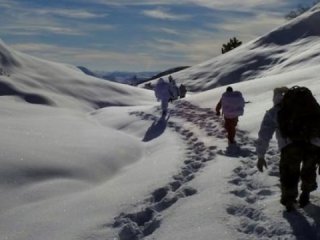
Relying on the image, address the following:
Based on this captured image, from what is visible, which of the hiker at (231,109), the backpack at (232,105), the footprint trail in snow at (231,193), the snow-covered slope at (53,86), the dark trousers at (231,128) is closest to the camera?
the footprint trail in snow at (231,193)

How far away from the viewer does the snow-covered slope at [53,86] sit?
3181 centimetres

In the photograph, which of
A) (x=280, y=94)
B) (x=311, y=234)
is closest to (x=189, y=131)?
(x=280, y=94)

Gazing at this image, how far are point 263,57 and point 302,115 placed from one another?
84148 mm

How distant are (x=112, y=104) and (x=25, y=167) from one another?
26.8 metres

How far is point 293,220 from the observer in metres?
6.23

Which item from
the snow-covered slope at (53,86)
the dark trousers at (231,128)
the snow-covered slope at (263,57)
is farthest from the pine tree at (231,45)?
the dark trousers at (231,128)

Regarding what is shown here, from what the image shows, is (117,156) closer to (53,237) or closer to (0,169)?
(0,169)

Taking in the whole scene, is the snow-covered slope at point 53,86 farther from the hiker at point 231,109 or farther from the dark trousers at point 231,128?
the dark trousers at point 231,128

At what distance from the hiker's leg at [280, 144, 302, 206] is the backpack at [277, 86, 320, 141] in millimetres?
176

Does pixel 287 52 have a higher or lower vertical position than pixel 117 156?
higher

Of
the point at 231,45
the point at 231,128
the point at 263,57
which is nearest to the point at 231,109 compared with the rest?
the point at 231,128

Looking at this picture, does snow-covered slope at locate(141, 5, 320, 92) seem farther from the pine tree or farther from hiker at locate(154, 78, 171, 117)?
hiker at locate(154, 78, 171, 117)

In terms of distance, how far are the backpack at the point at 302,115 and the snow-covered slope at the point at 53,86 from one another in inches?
984

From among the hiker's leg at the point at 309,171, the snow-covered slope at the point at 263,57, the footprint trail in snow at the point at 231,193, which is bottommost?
the footprint trail in snow at the point at 231,193
